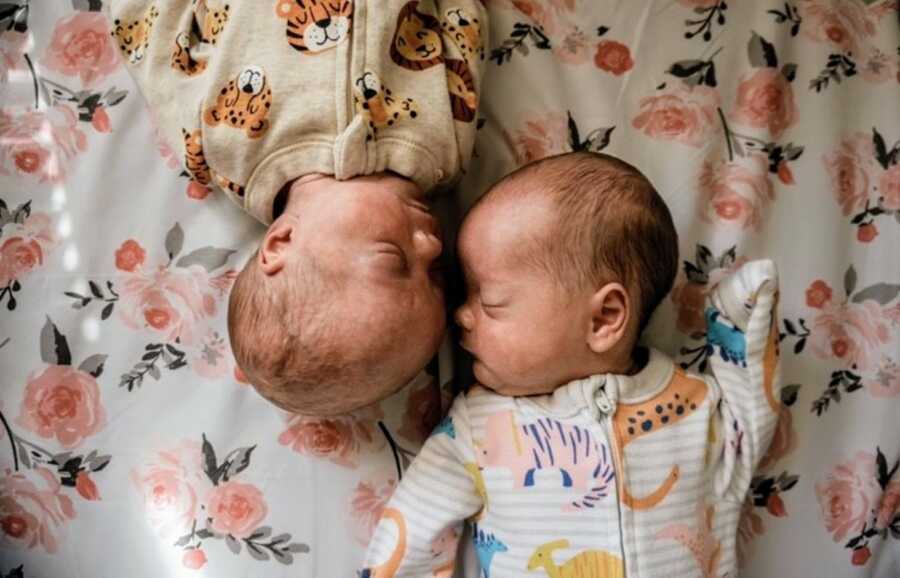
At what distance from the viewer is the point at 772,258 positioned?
1134 millimetres

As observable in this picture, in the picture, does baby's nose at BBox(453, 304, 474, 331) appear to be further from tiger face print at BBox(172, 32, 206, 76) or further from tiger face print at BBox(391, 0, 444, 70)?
tiger face print at BBox(172, 32, 206, 76)

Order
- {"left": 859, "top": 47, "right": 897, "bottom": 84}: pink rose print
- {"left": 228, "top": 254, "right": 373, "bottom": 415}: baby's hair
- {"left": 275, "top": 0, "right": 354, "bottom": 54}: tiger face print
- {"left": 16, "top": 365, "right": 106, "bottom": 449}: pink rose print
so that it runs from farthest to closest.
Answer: {"left": 859, "top": 47, "right": 897, "bottom": 84}: pink rose print → {"left": 16, "top": 365, "right": 106, "bottom": 449}: pink rose print → {"left": 275, "top": 0, "right": 354, "bottom": 54}: tiger face print → {"left": 228, "top": 254, "right": 373, "bottom": 415}: baby's hair

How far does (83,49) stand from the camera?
1.15 meters

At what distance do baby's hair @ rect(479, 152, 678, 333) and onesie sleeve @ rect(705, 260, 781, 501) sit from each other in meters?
0.11

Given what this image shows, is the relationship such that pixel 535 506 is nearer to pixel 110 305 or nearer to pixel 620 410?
pixel 620 410

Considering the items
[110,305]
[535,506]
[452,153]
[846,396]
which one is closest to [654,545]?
[535,506]

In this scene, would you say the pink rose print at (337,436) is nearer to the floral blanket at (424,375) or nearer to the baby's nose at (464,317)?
the floral blanket at (424,375)

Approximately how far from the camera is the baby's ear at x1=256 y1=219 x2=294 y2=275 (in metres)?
0.93

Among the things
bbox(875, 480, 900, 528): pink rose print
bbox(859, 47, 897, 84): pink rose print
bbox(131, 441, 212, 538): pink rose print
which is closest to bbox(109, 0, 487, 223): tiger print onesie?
bbox(131, 441, 212, 538): pink rose print

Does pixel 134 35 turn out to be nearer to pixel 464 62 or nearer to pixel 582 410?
pixel 464 62

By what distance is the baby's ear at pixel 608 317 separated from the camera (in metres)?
0.94

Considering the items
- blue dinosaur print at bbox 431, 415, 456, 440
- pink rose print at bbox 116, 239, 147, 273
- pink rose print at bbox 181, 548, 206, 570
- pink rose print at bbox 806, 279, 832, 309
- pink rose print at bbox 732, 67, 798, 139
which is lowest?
pink rose print at bbox 181, 548, 206, 570

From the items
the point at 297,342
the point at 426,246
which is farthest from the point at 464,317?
the point at 297,342

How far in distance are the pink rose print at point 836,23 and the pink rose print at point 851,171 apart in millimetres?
143
